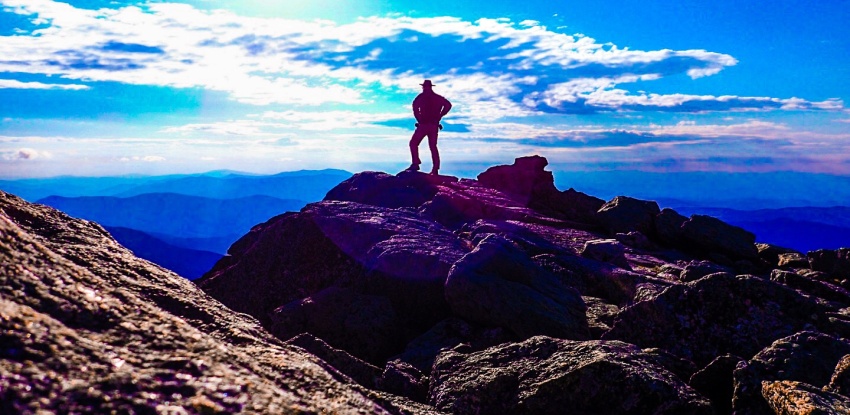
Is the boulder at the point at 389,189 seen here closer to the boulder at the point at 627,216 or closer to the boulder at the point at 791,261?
the boulder at the point at 627,216

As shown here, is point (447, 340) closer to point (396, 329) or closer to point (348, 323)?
point (396, 329)

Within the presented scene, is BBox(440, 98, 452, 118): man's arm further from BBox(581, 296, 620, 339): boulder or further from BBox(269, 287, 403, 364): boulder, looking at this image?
BBox(269, 287, 403, 364): boulder

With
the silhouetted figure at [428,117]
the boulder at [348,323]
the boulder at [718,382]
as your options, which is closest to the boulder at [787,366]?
the boulder at [718,382]

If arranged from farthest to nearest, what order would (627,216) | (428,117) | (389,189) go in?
(428,117) → (389,189) → (627,216)

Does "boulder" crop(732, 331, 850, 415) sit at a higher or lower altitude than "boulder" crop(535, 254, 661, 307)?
higher

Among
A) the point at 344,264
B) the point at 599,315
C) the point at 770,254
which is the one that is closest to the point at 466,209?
the point at 344,264

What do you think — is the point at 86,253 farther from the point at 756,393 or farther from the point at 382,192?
the point at 382,192

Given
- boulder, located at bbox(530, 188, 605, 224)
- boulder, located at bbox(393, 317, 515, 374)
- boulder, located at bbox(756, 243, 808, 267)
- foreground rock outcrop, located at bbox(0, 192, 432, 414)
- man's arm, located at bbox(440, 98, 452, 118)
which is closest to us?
foreground rock outcrop, located at bbox(0, 192, 432, 414)

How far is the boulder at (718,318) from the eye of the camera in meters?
9.97

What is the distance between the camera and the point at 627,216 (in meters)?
32.7

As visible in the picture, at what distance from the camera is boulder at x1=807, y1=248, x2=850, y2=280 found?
2655 cm

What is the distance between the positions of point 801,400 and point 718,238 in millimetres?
26164

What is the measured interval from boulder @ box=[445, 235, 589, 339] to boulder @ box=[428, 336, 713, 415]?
3.11 m

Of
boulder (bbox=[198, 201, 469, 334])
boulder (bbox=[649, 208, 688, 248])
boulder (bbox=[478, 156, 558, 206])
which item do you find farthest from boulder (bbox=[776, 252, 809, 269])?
boulder (bbox=[198, 201, 469, 334])
